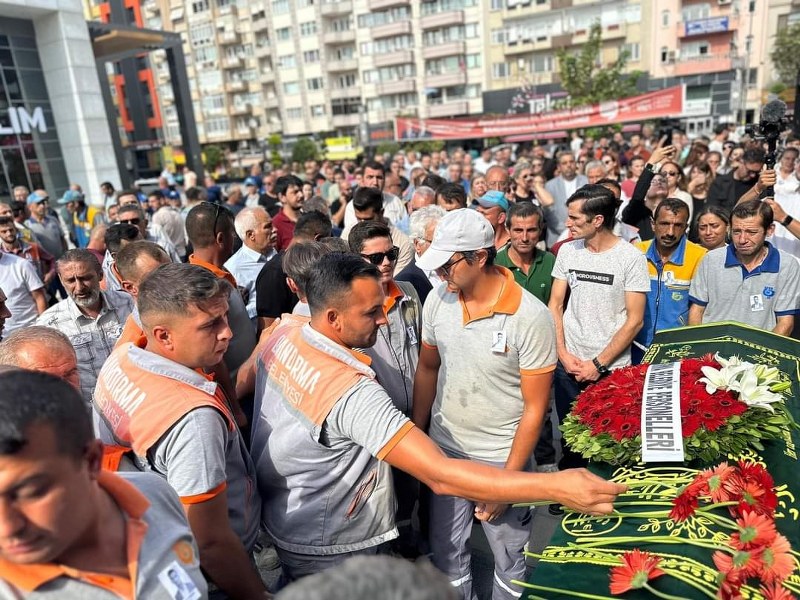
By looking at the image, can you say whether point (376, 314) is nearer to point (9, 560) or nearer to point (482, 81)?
point (9, 560)

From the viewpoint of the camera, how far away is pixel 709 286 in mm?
3900

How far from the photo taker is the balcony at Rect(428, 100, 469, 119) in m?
49.6

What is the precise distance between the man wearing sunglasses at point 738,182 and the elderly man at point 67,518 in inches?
287

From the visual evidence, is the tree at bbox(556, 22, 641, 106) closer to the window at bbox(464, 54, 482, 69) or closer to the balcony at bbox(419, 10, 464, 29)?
the window at bbox(464, 54, 482, 69)

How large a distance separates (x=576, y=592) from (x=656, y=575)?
0.24 meters

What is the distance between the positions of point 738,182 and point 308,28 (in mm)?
54102

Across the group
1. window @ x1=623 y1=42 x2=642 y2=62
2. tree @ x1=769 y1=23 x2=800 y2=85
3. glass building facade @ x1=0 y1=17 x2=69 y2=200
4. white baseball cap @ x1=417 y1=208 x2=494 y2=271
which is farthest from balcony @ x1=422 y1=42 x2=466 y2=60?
white baseball cap @ x1=417 y1=208 x2=494 y2=271

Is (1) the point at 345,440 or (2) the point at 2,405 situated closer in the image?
(2) the point at 2,405

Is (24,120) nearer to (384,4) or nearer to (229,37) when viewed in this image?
(384,4)

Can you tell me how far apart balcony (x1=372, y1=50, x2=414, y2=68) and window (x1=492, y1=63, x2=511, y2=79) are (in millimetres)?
7595

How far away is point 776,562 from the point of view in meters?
1.67

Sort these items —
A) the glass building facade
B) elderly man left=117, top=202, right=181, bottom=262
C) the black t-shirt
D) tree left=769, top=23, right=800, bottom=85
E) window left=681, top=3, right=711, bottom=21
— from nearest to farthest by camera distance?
the black t-shirt → elderly man left=117, top=202, right=181, bottom=262 → the glass building facade → tree left=769, top=23, right=800, bottom=85 → window left=681, top=3, right=711, bottom=21

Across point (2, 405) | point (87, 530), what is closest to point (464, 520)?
A: point (87, 530)

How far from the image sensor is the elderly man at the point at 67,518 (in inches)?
43.2
